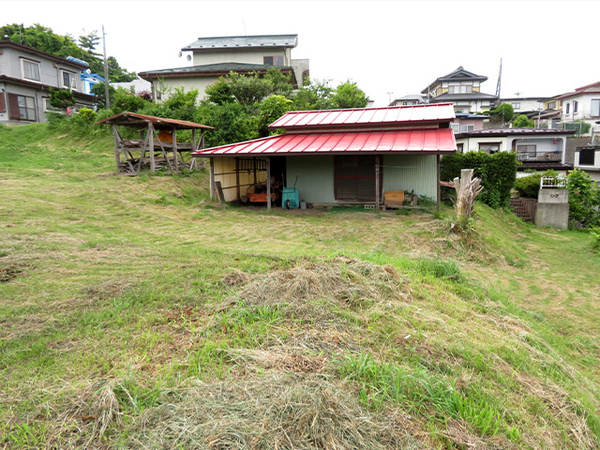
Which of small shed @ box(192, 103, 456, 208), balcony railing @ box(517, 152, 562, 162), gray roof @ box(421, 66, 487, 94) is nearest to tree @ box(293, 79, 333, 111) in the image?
small shed @ box(192, 103, 456, 208)

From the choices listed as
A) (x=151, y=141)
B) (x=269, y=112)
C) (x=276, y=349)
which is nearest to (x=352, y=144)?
(x=269, y=112)

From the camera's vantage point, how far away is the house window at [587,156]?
1141 inches

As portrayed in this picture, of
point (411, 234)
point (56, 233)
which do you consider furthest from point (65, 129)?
point (411, 234)

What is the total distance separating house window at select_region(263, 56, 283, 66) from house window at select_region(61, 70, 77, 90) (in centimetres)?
1488

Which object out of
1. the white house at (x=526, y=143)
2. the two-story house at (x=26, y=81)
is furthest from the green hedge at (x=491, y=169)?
the two-story house at (x=26, y=81)

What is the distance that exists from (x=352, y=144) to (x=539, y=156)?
25555 mm

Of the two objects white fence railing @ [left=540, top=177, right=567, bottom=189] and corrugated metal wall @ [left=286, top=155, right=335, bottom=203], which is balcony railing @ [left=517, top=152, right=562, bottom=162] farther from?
corrugated metal wall @ [left=286, top=155, right=335, bottom=203]

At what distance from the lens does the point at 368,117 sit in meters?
16.5

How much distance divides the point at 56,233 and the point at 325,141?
387 inches

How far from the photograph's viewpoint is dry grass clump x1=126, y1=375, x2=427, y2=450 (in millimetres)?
2498

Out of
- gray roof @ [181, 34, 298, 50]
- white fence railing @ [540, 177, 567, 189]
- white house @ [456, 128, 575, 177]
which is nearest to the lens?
white fence railing @ [540, 177, 567, 189]

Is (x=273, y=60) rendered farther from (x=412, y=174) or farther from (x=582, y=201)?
(x=582, y=201)

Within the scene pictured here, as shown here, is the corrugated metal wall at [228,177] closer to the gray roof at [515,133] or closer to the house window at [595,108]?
the gray roof at [515,133]

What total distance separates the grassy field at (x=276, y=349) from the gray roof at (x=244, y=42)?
2617cm
